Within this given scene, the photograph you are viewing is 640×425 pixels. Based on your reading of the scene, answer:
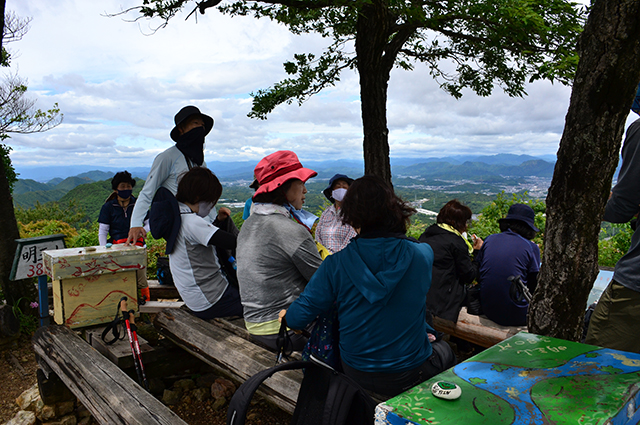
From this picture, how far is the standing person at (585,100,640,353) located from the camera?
2.30m

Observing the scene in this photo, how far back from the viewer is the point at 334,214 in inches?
195

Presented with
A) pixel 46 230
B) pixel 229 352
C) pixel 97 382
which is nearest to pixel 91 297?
pixel 97 382

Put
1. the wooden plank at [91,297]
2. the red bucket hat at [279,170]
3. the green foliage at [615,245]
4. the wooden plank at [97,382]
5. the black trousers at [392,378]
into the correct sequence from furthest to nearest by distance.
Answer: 1. the green foliage at [615,245]
2. the wooden plank at [91,297]
3. the red bucket hat at [279,170]
4. the wooden plank at [97,382]
5. the black trousers at [392,378]

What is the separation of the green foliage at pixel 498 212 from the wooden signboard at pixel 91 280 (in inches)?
227

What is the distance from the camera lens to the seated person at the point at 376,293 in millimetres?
2068

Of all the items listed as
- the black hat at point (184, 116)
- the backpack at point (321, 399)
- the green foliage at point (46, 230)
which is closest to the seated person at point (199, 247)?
the black hat at point (184, 116)

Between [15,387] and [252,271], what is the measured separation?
3.20m

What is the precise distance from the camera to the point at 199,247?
353 centimetres

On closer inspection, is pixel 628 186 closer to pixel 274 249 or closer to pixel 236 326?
pixel 274 249

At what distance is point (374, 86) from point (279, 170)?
3.76 m

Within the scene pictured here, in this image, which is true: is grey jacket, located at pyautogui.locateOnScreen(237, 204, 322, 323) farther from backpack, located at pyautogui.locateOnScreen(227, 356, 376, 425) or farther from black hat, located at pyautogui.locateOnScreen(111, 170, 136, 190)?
black hat, located at pyautogui.locateOnScreen(111, 170, 136, 190)

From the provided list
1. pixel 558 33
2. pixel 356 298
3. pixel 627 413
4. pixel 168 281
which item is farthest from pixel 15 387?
pixel 558 33

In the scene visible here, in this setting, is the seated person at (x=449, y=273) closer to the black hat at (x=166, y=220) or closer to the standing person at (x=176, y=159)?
the black hat at (x=166, y=220)

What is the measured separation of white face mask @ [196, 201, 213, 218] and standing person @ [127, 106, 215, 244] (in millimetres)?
639
